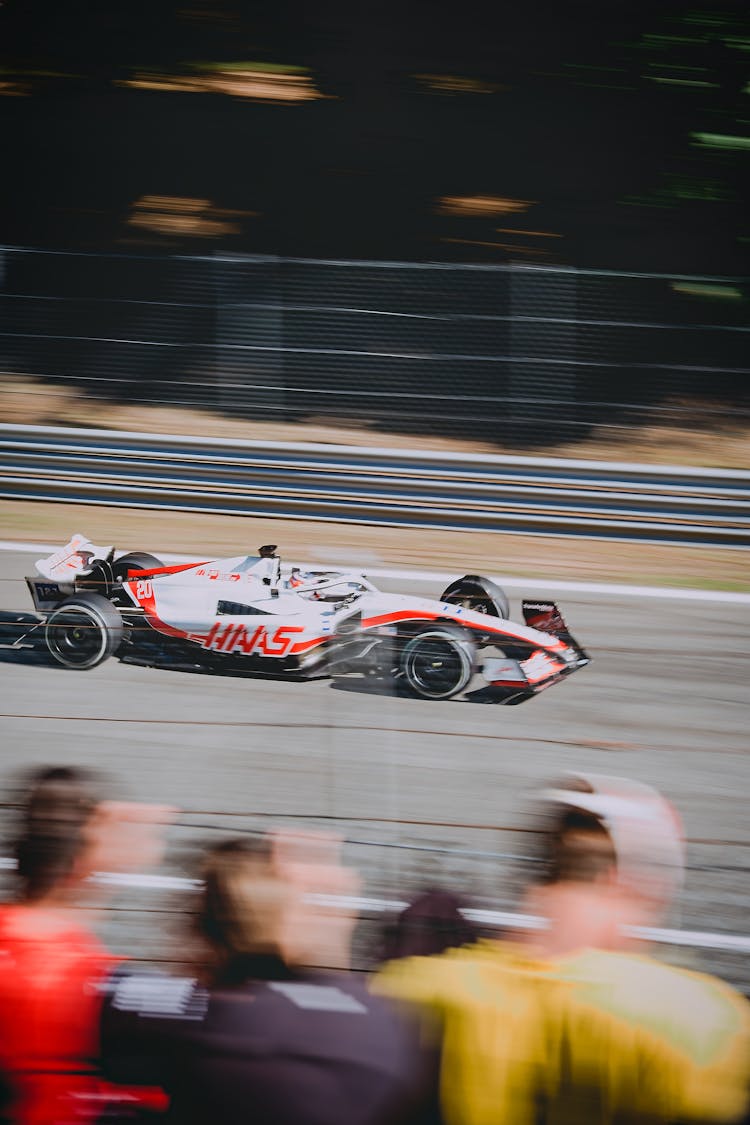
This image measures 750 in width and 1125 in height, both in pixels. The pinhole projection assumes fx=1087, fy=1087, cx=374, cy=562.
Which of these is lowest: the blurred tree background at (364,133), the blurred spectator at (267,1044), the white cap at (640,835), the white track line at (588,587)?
the blurred spectator at (267,1044)

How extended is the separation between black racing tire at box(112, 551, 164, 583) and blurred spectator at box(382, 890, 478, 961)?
1301mm

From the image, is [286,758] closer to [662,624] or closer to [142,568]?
[142,568]

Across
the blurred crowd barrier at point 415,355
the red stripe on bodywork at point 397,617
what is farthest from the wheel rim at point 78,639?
the blurred crowd barrier at point 415,355

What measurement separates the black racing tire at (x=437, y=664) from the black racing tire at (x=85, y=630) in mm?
635

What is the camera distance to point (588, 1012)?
45.2 inches

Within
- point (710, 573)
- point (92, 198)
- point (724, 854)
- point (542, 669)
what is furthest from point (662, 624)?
point (92, 198)

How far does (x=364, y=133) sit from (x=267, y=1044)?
6829mm

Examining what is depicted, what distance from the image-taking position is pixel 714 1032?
117cm

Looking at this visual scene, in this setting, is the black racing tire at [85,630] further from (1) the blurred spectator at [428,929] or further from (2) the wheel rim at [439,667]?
(1) the blurred spectator at [428,929]

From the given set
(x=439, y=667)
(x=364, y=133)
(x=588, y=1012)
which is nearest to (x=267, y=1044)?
(x=588, y=1012)

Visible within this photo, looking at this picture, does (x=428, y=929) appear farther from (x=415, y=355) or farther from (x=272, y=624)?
(x=415, y=355)

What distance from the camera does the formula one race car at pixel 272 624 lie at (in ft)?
7.39

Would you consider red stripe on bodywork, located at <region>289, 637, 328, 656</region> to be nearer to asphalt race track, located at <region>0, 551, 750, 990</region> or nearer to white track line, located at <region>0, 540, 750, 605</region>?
asphalt race track, located at <region>0, 551, 750, 990</region>

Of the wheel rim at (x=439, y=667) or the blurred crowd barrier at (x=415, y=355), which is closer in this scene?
the wheel rim at (x=439, y=667)
